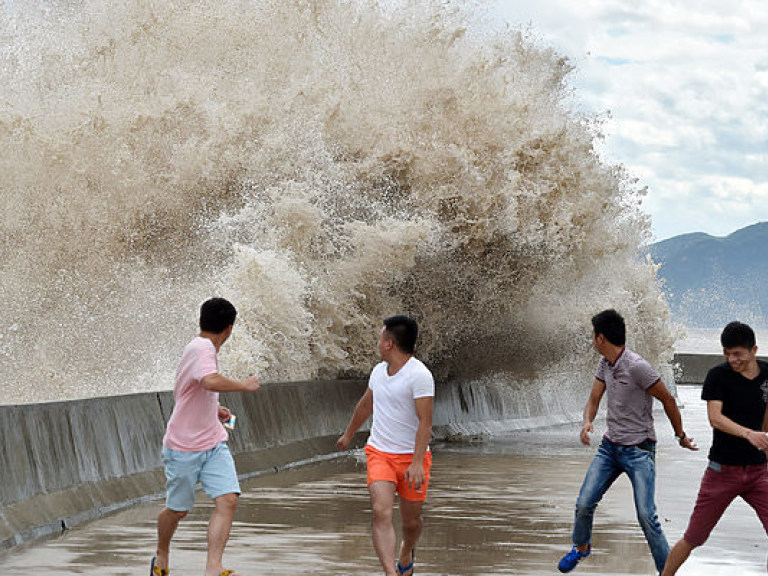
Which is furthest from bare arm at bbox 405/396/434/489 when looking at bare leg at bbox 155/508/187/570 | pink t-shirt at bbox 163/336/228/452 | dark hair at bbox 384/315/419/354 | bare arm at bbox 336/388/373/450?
bare leg at bbox 155/508/187/570

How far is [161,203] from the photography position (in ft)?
74.1

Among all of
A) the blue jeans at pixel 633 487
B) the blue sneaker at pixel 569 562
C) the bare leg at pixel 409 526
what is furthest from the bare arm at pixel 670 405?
the bare leg at pixel 409 526

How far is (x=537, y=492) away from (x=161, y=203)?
10.6m

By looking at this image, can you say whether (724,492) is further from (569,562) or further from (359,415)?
(359,415)

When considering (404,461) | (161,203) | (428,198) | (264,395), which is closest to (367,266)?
(428,198)

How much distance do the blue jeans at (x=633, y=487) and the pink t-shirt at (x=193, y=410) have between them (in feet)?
7.47

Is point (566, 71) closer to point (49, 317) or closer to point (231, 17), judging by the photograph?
point (231, 17)

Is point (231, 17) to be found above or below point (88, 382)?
above

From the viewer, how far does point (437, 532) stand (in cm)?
1055

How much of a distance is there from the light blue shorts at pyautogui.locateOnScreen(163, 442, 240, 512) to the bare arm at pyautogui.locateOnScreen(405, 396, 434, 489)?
3.10 feet

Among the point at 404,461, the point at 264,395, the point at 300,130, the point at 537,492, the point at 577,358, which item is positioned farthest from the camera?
the point at 577,358

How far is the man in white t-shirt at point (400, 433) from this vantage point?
806cm

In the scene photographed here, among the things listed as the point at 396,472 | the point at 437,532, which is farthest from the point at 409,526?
the point at 437,532

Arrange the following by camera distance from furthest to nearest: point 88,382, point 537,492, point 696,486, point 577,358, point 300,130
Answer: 1. point 577,358
2. point 300,130
3. point 88,382
4. point 696,486
5. point 537,492
